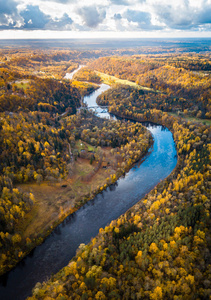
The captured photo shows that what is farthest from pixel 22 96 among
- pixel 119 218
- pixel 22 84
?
pixel 119 218

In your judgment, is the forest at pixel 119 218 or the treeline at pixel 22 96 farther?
the treeline at pixel 22 96

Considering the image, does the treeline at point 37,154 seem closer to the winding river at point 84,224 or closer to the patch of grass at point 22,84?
the winding river at point 84,224

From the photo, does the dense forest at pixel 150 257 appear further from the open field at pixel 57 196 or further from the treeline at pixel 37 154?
the treeline at pixel 37 154

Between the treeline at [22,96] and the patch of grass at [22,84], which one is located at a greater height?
the patch of grass at [22,84]

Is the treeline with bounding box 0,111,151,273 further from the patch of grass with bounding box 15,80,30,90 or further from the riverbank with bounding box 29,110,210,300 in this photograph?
the patch of grass with bounding box 15,80,30,90

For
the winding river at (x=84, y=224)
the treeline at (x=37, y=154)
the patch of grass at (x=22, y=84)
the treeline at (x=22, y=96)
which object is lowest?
the winding river at (x=84, y=224)

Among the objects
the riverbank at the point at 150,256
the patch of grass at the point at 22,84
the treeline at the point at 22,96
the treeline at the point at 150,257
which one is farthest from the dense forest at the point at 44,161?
the treeline at the point at 150,257

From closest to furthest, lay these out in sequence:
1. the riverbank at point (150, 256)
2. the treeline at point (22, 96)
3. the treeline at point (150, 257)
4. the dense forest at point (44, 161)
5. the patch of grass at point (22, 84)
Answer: the treeline at point (150, 257)
the riverbank at point (150, 256)
the dense forest at point (44, 161)
the treeline at point (22, 96)
the patch of grass at point (22, 84)

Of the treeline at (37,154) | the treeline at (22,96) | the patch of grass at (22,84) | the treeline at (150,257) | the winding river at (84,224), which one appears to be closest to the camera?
the treeline at (150,257)
